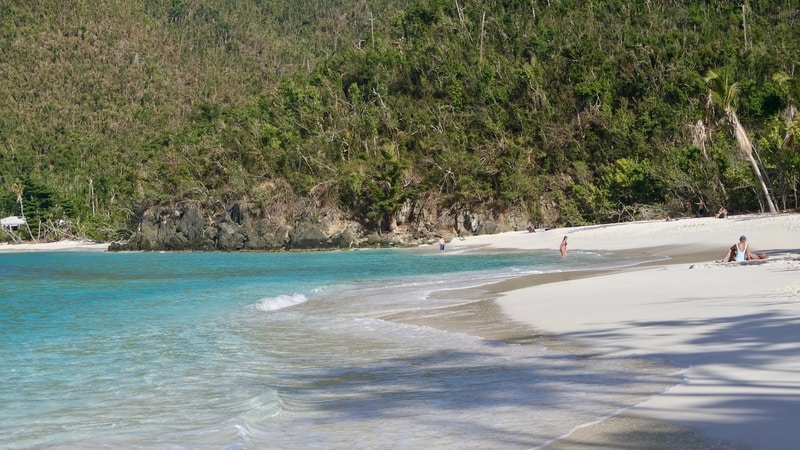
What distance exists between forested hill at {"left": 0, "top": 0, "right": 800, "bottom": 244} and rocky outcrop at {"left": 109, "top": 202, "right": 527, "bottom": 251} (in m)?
1.12

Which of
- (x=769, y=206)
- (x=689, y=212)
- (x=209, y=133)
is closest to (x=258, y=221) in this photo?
(x=209, y=133)

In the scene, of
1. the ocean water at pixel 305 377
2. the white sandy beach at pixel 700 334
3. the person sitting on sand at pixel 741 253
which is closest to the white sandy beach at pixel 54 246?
the ocean water at pixel 305 377

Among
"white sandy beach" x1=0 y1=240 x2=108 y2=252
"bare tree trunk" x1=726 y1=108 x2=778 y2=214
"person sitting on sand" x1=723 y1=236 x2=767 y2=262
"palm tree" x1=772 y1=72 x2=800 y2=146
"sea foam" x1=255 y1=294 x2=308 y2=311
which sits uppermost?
"palm tree" x1=772 y1=72 x2=800 y2=146

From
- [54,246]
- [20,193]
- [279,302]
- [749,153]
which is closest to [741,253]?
[279,302]

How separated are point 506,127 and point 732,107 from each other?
24943 millimetres

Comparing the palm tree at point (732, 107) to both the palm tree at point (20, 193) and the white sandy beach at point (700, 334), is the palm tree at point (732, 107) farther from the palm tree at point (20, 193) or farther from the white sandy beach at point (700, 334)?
the palm tree at point (20, 193)

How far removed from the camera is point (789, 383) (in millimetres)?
6832

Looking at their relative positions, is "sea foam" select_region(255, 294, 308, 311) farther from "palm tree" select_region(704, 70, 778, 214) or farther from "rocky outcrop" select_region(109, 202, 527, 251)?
"rocky outcrop" select_region(109, 202, 527, 251)

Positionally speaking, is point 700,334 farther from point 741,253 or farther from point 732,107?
point 732,107

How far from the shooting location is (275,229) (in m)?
62.5

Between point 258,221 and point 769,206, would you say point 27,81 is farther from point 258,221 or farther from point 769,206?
point 769,206

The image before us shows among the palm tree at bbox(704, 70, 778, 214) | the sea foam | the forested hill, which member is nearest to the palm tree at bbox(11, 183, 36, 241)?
the forested hill

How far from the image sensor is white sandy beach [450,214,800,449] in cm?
609

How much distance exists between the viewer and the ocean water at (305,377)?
23.8 ft
